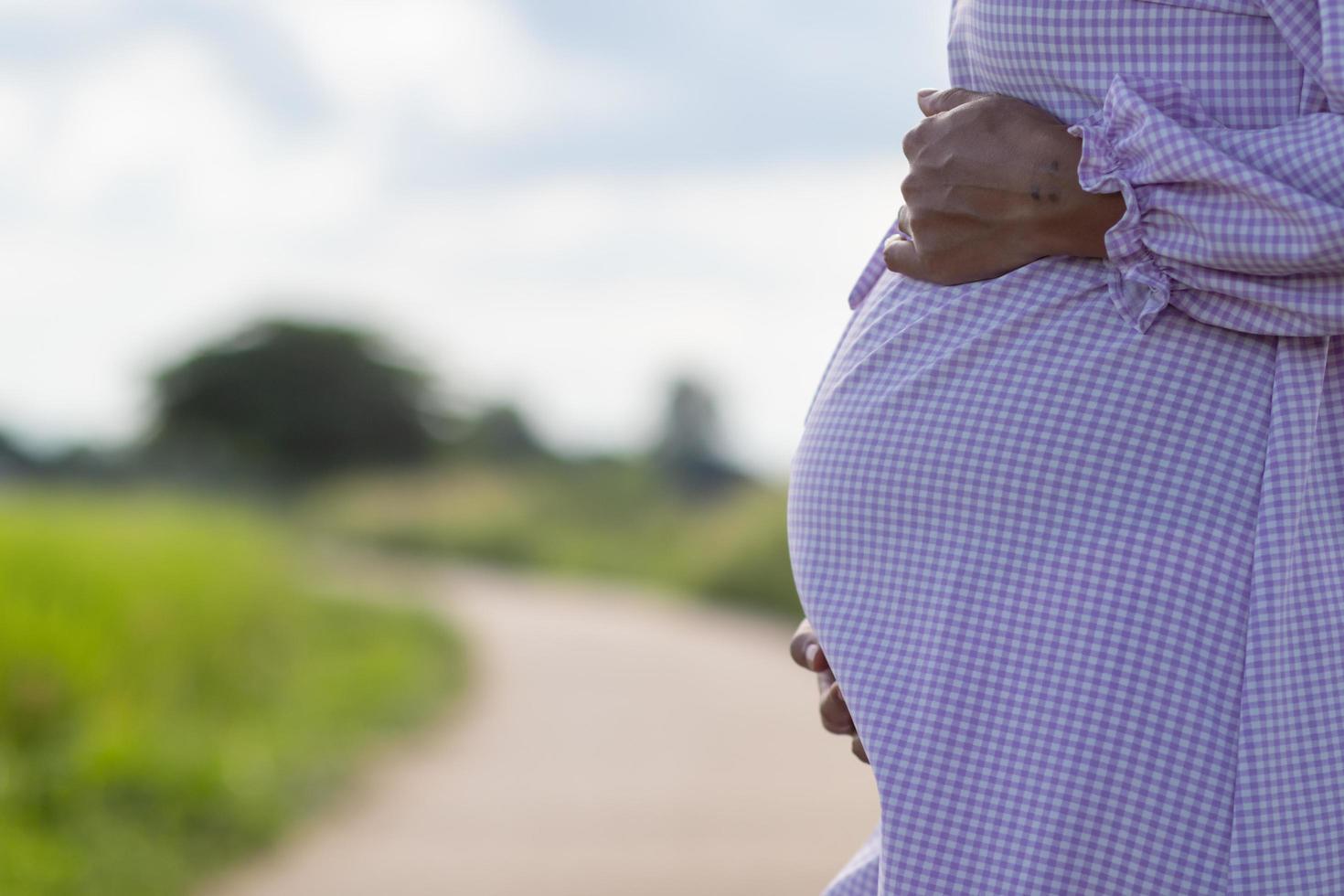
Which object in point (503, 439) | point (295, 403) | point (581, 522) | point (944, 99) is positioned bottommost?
point (581, 522)

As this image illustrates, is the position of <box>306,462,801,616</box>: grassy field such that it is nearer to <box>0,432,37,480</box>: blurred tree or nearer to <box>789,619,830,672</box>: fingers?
<box>0,432,37,480</box>: blurred tree

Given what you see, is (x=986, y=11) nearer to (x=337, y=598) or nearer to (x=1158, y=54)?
(x=1158, y=54)

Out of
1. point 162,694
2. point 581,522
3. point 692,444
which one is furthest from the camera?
point 692,444

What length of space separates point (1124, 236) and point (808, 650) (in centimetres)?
45

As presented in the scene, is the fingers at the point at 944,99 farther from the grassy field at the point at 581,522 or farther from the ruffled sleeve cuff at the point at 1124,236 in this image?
the grassy field at the point at 581,522

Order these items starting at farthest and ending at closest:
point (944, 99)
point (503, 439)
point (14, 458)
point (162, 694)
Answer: point (503, 439) < point (14, 458) < point (162, 694) < point (944, 99)

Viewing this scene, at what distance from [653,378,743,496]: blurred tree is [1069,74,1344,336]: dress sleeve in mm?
21135

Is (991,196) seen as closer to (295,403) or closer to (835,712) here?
(835,712)

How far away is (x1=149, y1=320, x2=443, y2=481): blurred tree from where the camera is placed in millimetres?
29719

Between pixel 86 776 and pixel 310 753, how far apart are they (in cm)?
143

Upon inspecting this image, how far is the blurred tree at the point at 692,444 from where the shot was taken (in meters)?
23.0

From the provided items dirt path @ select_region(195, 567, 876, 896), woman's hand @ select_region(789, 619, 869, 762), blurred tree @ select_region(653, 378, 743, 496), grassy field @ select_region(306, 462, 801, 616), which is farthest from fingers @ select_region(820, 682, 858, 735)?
blurred tree @ select_region(653, 378, 743, 496)

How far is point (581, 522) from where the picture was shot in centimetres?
2216

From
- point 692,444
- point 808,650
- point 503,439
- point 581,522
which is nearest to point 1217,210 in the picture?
point 808,650
